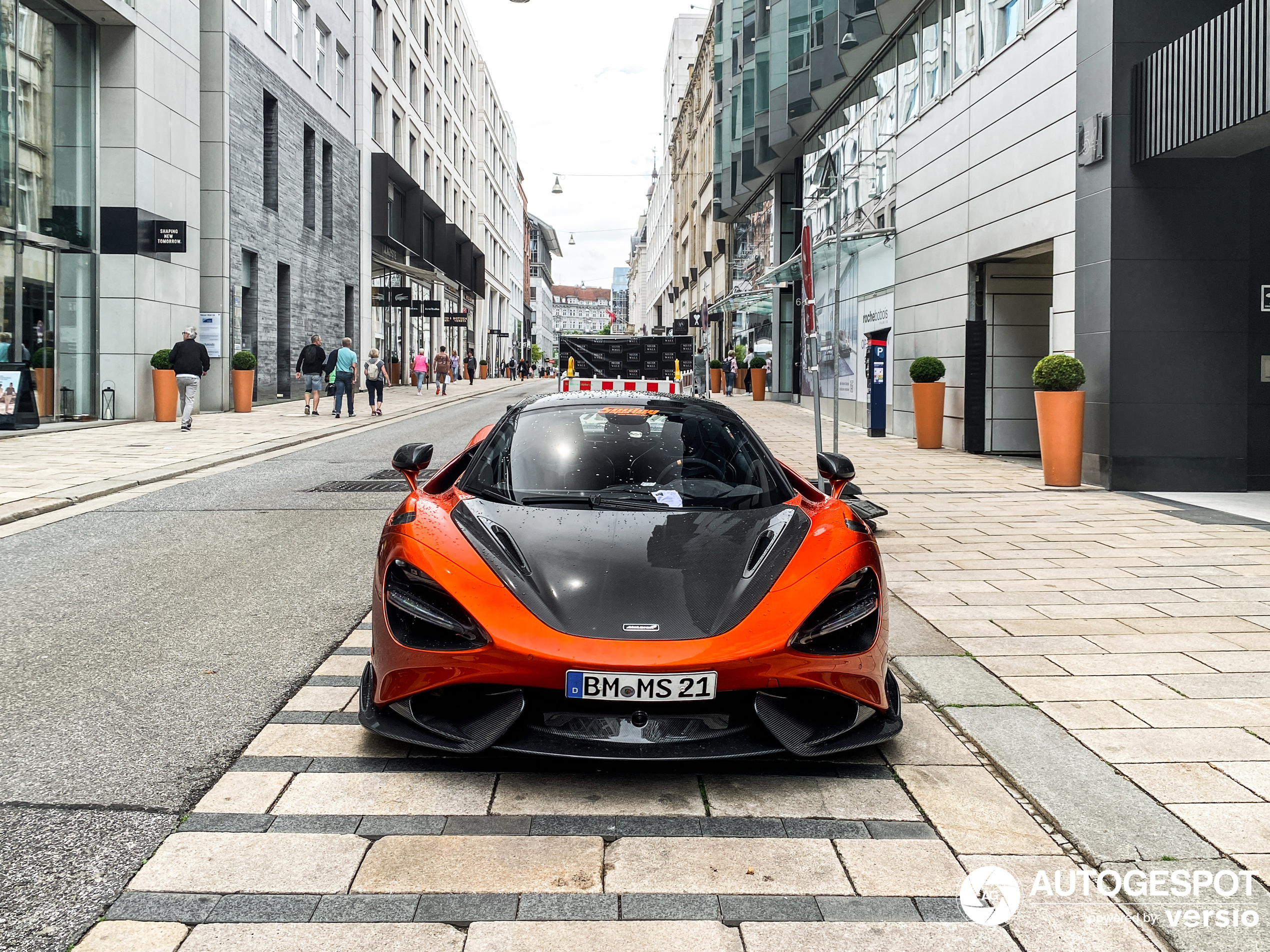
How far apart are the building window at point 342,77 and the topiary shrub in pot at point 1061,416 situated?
28.5 m

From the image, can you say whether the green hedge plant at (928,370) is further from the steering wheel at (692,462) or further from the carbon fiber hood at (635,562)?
the carbon fiber hood at (635,562)

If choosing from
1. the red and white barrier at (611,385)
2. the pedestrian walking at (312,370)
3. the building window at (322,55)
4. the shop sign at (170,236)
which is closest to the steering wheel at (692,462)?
the red and white barrier at (611,385)

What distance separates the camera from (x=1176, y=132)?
1067 centimetres

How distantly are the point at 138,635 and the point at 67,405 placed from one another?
51.6ft

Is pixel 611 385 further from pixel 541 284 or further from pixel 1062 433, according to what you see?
pixel 541 284

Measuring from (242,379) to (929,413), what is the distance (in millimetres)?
14806

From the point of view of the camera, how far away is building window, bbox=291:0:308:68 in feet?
96.2

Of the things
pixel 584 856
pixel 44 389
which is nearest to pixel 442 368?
pixel 44 389

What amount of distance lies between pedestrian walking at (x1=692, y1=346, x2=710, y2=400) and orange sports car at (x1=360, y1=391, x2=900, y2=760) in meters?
20.6

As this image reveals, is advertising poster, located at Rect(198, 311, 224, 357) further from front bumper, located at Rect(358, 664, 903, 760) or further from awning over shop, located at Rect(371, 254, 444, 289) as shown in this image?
front bumper, located at Rect(358, 664, 903, 760)

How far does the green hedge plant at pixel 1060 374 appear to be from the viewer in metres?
11.7

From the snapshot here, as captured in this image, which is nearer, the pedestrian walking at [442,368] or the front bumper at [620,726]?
the front bumper at [620,726]

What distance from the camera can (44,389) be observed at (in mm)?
18578

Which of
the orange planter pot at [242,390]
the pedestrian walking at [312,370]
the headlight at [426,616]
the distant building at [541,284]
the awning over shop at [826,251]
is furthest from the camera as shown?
the distant building at [541,284]
